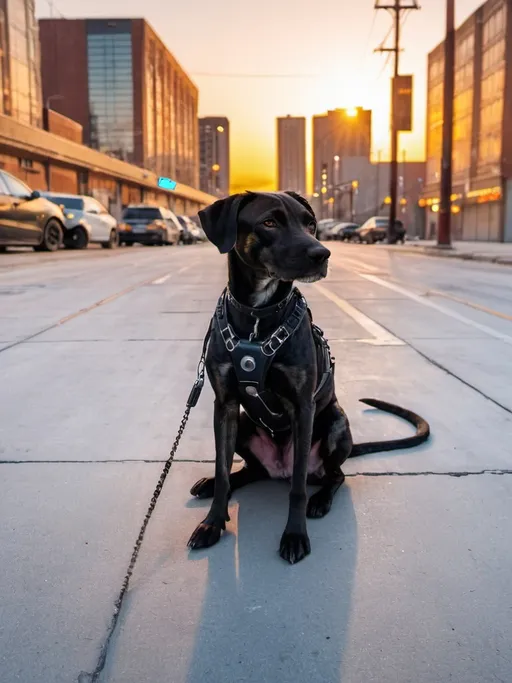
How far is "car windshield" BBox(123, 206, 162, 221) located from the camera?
33.5 metres

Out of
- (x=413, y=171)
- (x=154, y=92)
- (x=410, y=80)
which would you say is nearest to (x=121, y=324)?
(x=410, y=80)

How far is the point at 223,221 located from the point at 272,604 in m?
1.40

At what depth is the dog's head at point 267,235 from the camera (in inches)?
97.0

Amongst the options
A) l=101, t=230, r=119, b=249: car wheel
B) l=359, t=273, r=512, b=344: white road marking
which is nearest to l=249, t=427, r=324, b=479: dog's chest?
l=359, t=273, r=512, b=344: white road marking

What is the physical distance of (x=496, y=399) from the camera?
4.20 m

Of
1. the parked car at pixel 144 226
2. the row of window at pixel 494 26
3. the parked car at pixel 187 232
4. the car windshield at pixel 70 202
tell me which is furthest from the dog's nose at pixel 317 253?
the row of window at pixel 494 26

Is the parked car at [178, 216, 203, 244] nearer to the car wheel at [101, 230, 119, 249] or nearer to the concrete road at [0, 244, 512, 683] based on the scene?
the car wheel at [101, 230, 119, 249]

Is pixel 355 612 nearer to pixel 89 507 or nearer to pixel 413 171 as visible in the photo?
pixel 89 507

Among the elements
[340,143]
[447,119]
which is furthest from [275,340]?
[340,143]

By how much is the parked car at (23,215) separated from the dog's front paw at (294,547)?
16031 mm

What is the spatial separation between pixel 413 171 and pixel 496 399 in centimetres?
11479

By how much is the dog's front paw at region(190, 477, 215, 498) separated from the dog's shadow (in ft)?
0.52

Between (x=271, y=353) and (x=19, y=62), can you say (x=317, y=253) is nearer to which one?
(x=271, y=353)

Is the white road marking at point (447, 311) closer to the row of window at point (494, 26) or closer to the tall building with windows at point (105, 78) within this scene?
the row of window at point (494, 26)
